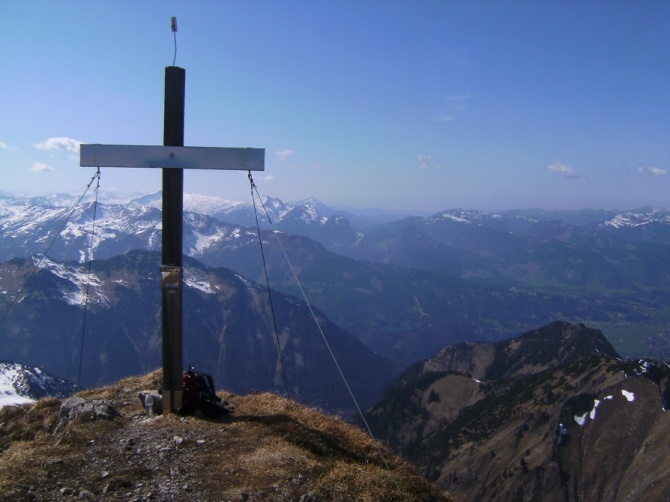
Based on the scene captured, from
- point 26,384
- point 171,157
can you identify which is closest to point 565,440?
point 171,157

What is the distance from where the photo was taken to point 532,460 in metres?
118

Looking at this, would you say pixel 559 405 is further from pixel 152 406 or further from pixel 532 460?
pixel 152 406

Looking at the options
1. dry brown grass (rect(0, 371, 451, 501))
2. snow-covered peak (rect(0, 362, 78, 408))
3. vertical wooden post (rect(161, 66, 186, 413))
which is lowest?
snow-covered peak (rect(0, 362, 78, 408))

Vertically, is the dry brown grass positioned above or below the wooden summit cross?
below

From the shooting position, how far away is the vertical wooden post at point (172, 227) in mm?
13266

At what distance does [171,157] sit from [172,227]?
176 cm

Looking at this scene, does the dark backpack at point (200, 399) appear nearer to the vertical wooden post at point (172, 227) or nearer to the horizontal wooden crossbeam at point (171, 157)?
the vertical wooden post at point (172, 227)

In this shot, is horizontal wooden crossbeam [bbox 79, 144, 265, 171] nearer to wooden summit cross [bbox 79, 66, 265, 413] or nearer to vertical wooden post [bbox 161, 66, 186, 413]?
wooden summit cross [bbox 79, 66, 265, 413]

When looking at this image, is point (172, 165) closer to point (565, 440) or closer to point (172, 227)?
point (172, 227)

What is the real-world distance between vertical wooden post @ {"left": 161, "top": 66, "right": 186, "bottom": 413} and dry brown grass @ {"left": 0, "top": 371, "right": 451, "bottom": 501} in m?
1.88

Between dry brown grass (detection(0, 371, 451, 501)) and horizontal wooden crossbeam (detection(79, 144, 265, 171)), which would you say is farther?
horizontal wooden crossbeam (detection(79, 144, 265, 171))

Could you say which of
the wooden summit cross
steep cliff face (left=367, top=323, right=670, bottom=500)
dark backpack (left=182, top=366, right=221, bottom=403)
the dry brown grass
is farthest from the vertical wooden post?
steep cliff face (left=367, top=323, right=670, bottom=500)

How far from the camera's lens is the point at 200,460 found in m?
10.8

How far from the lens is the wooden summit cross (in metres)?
13.0
